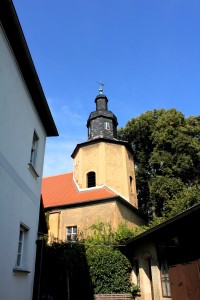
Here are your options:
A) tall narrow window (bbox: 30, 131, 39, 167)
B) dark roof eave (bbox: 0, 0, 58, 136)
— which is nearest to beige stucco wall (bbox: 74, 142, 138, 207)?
dark roof eave (bbox: 0, 0, 58, 136)

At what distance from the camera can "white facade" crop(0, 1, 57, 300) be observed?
5969 millimetres

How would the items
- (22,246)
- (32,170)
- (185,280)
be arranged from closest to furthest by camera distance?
(22,246) < (32,170) < (185,280)

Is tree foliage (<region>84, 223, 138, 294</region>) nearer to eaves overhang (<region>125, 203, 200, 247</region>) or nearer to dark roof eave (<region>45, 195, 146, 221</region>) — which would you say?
dark roof eave (<region>45, 195, 146, 221</region>)

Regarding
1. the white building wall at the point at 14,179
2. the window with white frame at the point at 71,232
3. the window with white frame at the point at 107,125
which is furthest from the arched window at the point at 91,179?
the white building wall at the point at 14,179

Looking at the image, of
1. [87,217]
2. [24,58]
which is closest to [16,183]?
[24,58]

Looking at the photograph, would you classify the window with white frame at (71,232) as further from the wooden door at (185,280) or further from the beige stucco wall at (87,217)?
the wooden door at (185,280)

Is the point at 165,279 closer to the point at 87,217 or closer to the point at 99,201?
the point at 99,201

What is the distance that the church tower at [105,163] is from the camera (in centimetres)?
2114

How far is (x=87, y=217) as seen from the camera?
61.9 feet

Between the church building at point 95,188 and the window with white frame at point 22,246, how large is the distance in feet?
31.5

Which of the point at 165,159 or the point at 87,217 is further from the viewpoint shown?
the point at 165,159

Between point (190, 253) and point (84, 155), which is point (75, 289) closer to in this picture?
point (190, 253)

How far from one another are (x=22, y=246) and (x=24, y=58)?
521cm

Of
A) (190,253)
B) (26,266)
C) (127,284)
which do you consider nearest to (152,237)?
(190,253)
